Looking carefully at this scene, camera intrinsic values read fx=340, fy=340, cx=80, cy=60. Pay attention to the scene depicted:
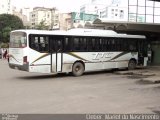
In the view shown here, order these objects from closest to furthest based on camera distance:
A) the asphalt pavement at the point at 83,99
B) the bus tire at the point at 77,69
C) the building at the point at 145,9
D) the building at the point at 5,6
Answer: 1. the asphalt pavement at the point at 83,99
2. the bus tire at the point at 77,69
3. the building at the point at 145,9
4. the building at the point at 5,6

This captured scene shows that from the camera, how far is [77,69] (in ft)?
65.8

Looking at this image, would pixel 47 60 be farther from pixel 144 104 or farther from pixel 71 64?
pixel 144 104

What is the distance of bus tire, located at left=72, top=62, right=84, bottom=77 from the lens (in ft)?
65.1

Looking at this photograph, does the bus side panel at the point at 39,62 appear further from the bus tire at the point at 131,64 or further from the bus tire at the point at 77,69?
the bus tire at the point at 131,64

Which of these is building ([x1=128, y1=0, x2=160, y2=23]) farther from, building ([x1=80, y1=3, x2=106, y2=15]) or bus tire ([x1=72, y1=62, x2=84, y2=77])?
building ([x1=80, y1=3, x2=106, y2=15])

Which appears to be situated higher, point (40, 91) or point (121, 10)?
point (121, 10)

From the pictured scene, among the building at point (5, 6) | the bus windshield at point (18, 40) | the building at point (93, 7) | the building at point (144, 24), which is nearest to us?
the bus windshield at point (18, 40)

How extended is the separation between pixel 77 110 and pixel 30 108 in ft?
4.55

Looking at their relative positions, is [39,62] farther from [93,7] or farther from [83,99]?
[93,7]

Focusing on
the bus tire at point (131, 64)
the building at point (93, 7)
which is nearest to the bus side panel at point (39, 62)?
the bus tire at point (131, 64)

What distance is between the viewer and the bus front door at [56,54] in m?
18.6

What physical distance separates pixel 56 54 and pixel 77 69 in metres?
1.94

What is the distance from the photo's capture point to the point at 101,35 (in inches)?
841

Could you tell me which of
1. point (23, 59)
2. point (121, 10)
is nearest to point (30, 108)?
point (23, 59)
